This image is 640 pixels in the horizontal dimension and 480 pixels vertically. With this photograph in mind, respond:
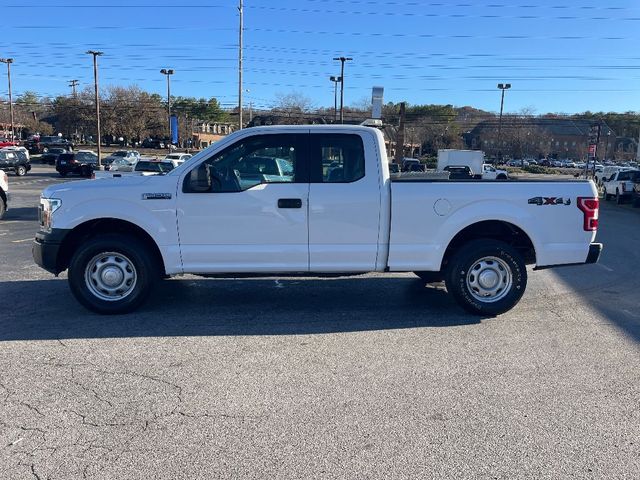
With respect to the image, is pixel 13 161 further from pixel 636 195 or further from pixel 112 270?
pixel 636 195

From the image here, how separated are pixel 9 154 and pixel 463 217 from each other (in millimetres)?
38222

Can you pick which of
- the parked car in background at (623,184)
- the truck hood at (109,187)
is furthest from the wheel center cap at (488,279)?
the parked car in background at (623,184)

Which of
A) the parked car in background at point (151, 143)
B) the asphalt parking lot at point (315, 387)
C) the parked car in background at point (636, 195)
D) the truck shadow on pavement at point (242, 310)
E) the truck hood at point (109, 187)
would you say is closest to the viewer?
the asphalt parking lot at point (315, 387)

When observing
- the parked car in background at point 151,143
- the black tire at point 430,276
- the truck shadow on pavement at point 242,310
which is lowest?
the truck shadow on pavement at point 242,310

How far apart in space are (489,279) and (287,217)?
7.79ft

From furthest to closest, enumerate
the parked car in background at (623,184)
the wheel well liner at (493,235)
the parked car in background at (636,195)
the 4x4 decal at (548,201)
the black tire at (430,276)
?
the parked car in background at (623,184)
the parked car in background at (636,195)
the black tire at (430,276)
the wheel well liner at (493,235)
the 4x4 decal at (548,201)

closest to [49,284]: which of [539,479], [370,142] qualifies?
[370,142]

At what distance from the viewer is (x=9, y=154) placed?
3584 cm

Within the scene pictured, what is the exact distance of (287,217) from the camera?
5.56 metres

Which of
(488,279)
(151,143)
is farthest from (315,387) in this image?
(151,143)

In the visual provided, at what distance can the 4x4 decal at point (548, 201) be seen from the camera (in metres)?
5.76

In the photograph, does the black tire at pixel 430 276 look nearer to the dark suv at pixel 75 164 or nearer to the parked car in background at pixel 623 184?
the parked car in background at pixel 623 184

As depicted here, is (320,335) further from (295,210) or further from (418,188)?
(418,188)

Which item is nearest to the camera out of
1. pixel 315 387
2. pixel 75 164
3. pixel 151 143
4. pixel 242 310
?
pixel 315 387
